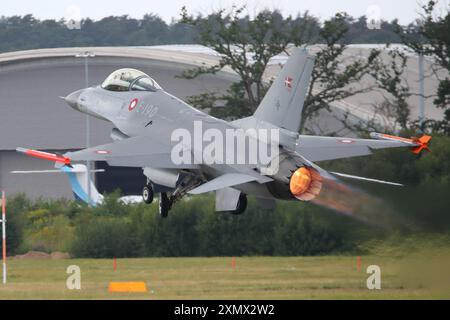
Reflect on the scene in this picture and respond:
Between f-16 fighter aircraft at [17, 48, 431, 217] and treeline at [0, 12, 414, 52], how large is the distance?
68.0 metres

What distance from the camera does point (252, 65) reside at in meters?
49.4

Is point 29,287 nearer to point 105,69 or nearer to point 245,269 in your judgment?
point 245,269

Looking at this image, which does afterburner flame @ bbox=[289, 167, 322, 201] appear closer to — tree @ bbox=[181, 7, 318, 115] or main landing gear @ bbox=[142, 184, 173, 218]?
main landing gear @ bbox=[142, 184, 173, 218]

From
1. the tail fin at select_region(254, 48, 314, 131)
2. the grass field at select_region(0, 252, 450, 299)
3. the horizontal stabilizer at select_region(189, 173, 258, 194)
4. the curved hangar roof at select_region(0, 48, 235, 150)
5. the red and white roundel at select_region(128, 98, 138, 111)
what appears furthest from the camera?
the curved hangar roof at select_region(0, 48, 235, 150)

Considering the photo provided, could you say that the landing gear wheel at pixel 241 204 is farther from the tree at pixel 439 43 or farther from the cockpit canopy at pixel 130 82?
the tree at pixel 439 43

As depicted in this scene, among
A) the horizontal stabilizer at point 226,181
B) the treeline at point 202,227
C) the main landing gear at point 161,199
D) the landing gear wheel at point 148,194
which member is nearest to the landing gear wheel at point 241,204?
the horizontal stabilizer at point 226,181

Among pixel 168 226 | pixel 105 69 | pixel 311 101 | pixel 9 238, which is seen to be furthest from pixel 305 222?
pixel 105 69

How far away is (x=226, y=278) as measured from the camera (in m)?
28.3

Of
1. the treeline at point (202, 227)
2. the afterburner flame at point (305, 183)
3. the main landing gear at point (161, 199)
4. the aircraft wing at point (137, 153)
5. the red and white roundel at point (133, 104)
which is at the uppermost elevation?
the red and white roundel at point (133, 104)

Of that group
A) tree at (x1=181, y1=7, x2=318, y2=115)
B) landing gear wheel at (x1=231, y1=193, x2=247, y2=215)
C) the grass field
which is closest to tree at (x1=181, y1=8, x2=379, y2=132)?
tree at (x1=181, y1=7, x2=318, y2=115)

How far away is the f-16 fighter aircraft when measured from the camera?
24016 mm

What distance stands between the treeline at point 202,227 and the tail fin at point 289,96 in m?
6.89

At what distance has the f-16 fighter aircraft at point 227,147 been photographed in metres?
24.0
